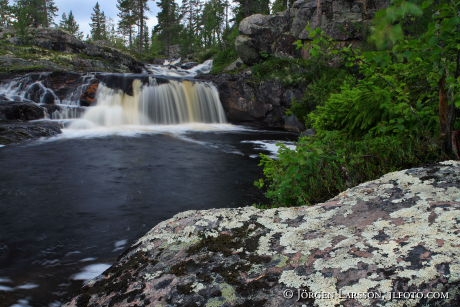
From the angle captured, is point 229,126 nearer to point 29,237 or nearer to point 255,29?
point 255,29

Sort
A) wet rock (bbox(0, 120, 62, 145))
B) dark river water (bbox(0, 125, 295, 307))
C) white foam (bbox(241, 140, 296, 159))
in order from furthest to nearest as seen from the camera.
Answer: white foam (bbox(241, 140, 296, 159)) < wet rock (bbox(0, 120, 62, 145)) < dark river water (bbox(0, 125, 295, 307))

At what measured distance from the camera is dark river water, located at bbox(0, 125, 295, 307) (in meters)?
4.80

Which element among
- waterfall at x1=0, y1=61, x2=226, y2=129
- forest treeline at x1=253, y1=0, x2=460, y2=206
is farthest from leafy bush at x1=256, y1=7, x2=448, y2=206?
waterfall at x1=0, y1=61, x2=226, y2=129

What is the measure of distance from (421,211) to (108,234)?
5.15 m

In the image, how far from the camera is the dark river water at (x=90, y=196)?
4805 mm

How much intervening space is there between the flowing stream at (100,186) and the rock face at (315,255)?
0.95 metres

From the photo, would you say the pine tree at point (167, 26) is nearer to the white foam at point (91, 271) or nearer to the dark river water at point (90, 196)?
the dark river water at point (90, 196)

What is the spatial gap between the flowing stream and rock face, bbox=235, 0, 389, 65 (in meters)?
9.99

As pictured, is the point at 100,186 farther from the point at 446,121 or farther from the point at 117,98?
the point at 117,98

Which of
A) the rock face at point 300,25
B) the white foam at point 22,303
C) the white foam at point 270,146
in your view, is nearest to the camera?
the white foam at point 22,303

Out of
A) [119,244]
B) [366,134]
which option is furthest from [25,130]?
[366,134]

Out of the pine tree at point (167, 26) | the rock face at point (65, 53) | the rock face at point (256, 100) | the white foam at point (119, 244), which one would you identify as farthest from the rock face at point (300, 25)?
the pine tree at point (167, 26)

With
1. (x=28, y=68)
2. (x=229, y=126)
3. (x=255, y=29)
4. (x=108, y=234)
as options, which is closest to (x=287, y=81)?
(x=229, y=126)

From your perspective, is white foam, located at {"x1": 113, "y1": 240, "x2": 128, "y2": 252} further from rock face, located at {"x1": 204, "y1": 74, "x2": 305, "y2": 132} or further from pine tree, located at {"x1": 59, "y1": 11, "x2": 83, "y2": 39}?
pine tree, located at {"x1": 59, "y1": 11, "x2": 83, "y2": 39}
